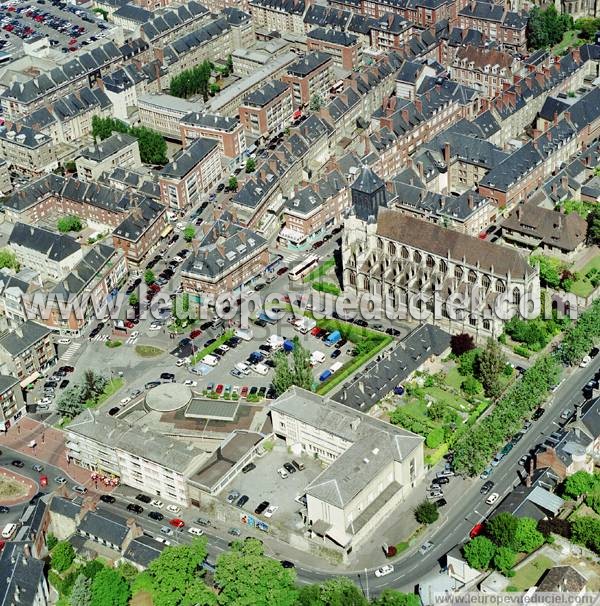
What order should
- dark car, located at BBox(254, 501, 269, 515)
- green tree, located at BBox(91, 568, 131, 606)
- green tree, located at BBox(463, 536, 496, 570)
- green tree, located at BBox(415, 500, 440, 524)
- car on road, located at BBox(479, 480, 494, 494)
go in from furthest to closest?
car on road, located at BBox(479, 480, 494, 494)
dark car, located at BBox(254, 501, 269, 515)
green tree, located at BBox(415, 500, 440, 524)
green tree, located at BBox(91, 568, 131, 606)
green tree, located at BBox(463, 536, 496, 570)

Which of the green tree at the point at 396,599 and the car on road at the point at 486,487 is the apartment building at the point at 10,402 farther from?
the car on road at the point at 486,487

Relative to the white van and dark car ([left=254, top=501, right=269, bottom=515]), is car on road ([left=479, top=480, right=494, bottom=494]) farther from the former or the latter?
the white van

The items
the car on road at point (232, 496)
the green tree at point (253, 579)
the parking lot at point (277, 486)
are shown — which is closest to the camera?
the green tree at point (253, 579)

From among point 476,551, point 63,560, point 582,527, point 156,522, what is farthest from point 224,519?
point 582,527

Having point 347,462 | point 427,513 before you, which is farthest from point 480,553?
point 347,462

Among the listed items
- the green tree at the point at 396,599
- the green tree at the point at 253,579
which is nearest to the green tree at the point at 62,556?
the green tree at the point at 253,579

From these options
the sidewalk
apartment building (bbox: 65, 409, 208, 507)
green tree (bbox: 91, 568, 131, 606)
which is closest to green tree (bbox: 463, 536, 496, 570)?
apartment building (bbox: 65, 409, 208, 507)

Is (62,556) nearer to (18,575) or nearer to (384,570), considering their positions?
(18,575)
